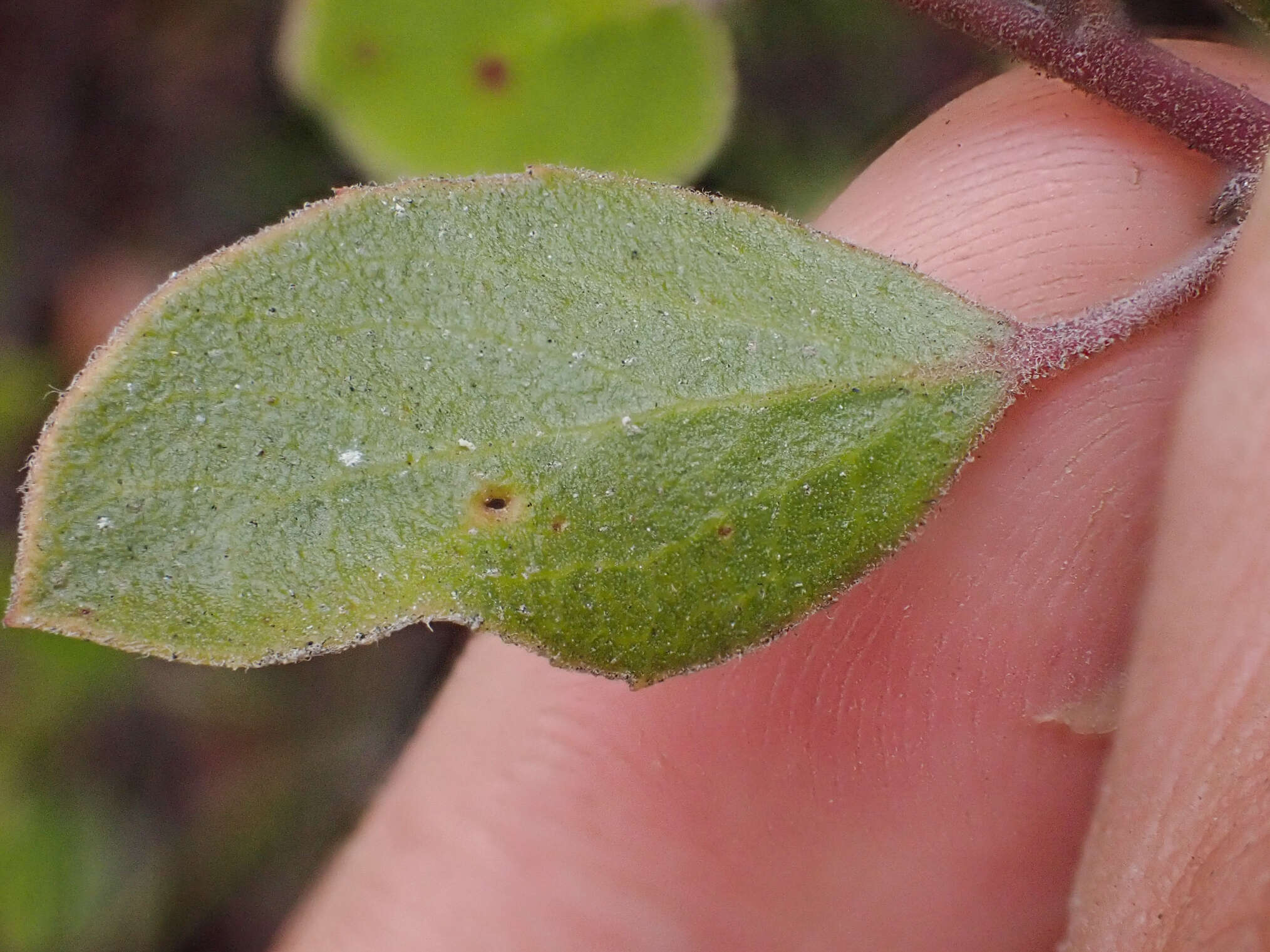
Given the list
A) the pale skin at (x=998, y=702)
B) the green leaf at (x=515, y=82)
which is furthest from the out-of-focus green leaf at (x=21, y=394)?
the pale skin at (x=998, y=702)

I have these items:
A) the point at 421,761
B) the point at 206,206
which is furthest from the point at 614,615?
the point at 206,206

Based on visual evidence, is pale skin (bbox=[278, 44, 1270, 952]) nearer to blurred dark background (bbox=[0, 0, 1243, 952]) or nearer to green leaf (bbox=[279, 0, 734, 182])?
green leaf (bbox=[279, 0, 734, 182])

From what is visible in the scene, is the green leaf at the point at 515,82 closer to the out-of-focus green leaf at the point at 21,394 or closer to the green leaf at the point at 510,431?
the green leaf at the point at 510,431

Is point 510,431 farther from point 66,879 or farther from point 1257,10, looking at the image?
point 66,879

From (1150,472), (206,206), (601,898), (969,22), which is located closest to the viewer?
(969,22)

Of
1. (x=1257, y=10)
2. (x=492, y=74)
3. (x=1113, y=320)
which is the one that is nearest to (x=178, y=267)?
(x=492, y=74)

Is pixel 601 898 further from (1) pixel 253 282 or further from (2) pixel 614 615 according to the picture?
(1) pixel 253 282
